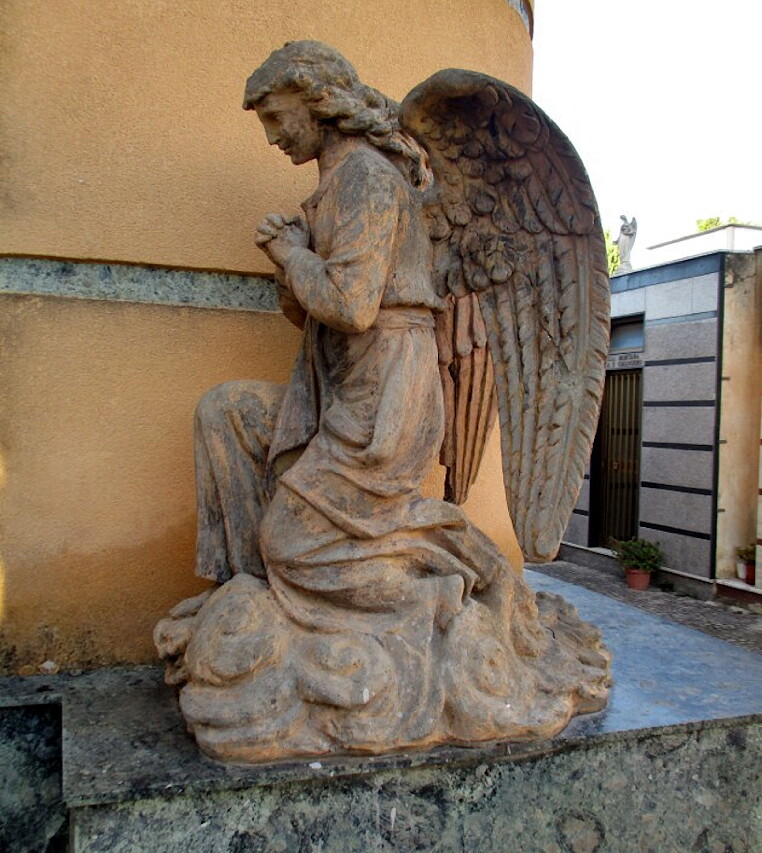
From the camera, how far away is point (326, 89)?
2.56m

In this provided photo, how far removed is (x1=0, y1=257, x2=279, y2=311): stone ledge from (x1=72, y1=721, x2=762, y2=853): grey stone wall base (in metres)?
1.93

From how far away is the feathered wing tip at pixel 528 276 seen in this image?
265cm

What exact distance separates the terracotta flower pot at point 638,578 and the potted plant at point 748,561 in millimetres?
1026

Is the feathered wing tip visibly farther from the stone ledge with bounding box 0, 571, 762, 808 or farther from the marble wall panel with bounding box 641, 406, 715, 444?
the marble wall panel with bounding box 641, 406, 715, 444

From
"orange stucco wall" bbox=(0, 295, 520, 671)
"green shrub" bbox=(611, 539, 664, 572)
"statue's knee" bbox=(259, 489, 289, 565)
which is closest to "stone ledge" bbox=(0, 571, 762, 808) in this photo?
"orange stucco wall" bbox=(0, 295, 520, 671)

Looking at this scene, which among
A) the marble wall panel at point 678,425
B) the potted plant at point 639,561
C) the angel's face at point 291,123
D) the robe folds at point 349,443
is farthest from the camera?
the potted plant at point 639,561

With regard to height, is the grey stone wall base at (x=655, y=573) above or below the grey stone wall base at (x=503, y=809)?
below

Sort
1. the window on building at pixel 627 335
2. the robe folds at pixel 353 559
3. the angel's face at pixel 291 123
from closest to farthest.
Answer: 1. the robe folds at pixel 353 559
2. the angel's face at pixel 291 123
3. the window on building at pixel 627 335

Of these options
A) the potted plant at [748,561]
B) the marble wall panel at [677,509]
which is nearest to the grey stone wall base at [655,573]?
the potted plant at [748,561]

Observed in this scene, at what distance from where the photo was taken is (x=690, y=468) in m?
8.80

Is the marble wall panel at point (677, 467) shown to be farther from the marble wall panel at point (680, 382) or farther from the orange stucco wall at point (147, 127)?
the orange stucco wall at point (147, 127)

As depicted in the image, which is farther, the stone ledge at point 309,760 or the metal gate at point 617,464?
the metal gate at point 617,464

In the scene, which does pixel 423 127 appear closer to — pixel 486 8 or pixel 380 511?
pixel 380 511

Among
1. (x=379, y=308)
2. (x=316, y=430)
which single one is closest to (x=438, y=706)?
(x=316, y=430)
